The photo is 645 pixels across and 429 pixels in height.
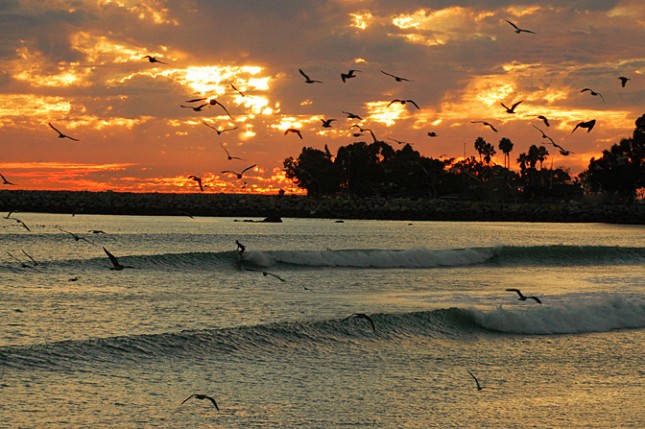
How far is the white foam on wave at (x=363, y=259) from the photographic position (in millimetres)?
51219

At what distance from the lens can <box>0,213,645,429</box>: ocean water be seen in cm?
1403

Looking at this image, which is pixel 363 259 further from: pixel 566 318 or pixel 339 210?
pixel 339 210

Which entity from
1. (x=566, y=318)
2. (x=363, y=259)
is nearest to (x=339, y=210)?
(x=363, y=259)

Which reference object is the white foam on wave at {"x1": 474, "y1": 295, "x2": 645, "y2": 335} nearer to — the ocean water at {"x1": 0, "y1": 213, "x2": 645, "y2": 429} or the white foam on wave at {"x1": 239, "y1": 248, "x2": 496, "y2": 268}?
the ocean water at {"x1": 0, "y1": 213, "x2": 645, "y2": 429}

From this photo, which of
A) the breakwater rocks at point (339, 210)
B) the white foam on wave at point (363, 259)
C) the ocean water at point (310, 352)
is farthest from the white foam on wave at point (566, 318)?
the breakwater rocks at point (339, 210)

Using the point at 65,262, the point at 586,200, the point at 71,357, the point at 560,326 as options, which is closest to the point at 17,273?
Result: the point at 65,262

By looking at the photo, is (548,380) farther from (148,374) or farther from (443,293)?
(443,293)

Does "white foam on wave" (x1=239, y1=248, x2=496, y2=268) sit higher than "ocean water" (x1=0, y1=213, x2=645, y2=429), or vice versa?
"ocean water" (x1=0, y1=213, x2=645, y2=429)

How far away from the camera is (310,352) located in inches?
792

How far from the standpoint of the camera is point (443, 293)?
34031mm

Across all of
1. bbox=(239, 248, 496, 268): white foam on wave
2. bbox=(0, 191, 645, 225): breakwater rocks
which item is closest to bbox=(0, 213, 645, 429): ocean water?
bbox=(239, 248, 496, 268): white foam on wave

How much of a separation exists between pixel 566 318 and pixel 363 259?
27208mm

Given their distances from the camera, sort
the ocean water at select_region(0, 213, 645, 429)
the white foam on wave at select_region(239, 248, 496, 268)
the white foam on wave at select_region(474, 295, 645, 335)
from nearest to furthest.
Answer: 1. the ocean water at select_region(0, 213, 645, 429)
2. the white foam on wave at select_region(474, 295, 645, 335)
3. the white foam on wave at select_region(239, 248, 496, 268)

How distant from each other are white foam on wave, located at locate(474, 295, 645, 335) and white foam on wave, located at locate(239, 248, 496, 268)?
24225 mm
